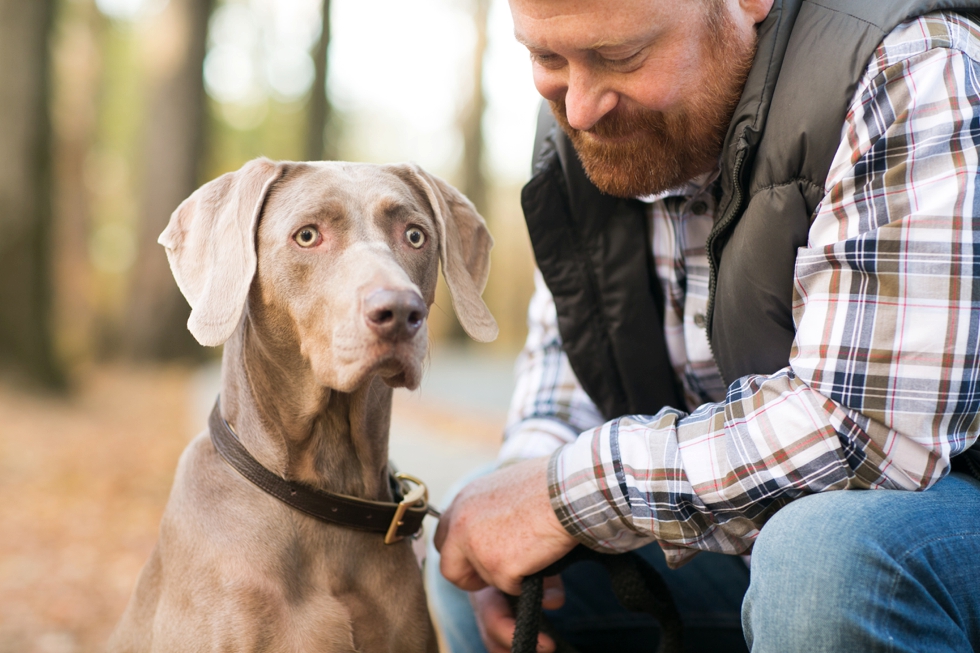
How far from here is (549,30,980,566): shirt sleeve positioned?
1624 mm

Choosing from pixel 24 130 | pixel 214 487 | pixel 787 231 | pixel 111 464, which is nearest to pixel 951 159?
pixel 787 231

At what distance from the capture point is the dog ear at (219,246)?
197 centimetres

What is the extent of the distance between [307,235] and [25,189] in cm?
678

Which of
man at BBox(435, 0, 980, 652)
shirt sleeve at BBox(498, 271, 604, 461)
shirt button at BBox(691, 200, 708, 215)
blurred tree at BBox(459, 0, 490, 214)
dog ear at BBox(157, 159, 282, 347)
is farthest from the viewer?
blurred tree at BBox(459, 0, 490, 214)

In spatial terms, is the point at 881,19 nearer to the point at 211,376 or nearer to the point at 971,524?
Answer: the point at 971,524

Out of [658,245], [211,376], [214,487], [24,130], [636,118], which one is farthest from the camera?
[211,376]

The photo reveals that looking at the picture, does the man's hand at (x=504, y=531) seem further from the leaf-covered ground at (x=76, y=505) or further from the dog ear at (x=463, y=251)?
the leaf-covered ground at (x=76, y=505)

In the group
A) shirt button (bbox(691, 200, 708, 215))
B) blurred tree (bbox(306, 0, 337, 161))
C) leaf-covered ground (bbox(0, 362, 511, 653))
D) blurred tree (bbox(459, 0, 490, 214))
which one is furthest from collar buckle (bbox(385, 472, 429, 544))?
blurred tree (bbox(459, 0, 490, 214))

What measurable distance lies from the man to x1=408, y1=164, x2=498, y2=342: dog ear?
0.64ft

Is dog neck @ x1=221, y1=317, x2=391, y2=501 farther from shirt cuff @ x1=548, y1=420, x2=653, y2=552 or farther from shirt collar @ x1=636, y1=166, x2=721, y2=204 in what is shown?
shirt collar @ x1=636, y1=166, x2=721, y2=204

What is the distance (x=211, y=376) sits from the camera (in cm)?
1095

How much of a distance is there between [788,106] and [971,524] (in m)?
0.94

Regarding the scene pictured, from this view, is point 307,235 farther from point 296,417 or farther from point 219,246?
point 296,417

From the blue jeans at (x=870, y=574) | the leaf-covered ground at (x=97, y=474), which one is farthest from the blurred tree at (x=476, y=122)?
the blue jeans at (x=870, y=574)
